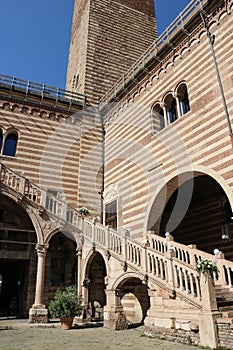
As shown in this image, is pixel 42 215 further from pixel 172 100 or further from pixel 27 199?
pixel 172 100

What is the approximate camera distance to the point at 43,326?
10.5 metres

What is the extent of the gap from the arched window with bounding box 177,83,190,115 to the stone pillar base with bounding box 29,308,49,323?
9766 mm

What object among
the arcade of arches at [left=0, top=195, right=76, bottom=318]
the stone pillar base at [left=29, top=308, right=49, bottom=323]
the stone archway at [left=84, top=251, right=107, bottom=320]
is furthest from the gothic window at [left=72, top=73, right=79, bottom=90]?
the stone pillar base at [left=29, top=308, right=49, bottom=323]

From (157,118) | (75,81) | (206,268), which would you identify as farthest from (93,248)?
(75,81)

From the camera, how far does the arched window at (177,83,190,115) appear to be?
1187cm

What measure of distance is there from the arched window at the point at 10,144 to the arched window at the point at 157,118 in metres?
7.73

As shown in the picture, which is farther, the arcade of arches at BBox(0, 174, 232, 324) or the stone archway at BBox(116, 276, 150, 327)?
the arcade of arches at BBox(0, 174, 232, 324)

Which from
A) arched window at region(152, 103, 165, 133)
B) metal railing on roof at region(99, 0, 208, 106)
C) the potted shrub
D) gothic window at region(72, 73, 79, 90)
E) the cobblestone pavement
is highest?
gothic window at region(72, 73, 79, 90)

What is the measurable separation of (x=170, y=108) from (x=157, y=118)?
0.83 m

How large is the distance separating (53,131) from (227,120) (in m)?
10.7

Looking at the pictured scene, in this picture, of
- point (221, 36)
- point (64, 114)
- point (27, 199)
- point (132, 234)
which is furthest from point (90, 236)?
point (221, 36)

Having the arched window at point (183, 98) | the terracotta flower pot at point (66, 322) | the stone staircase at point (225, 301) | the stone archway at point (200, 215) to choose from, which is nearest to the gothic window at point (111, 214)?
the stone archway at point (200, 215)

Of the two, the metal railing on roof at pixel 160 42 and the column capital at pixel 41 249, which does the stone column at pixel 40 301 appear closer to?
the column capital at pixel 41 249

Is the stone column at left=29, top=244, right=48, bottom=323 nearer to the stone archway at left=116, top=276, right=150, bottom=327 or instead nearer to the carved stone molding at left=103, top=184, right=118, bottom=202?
the stone archway at left=116, top=276, right=150, bottom=327
